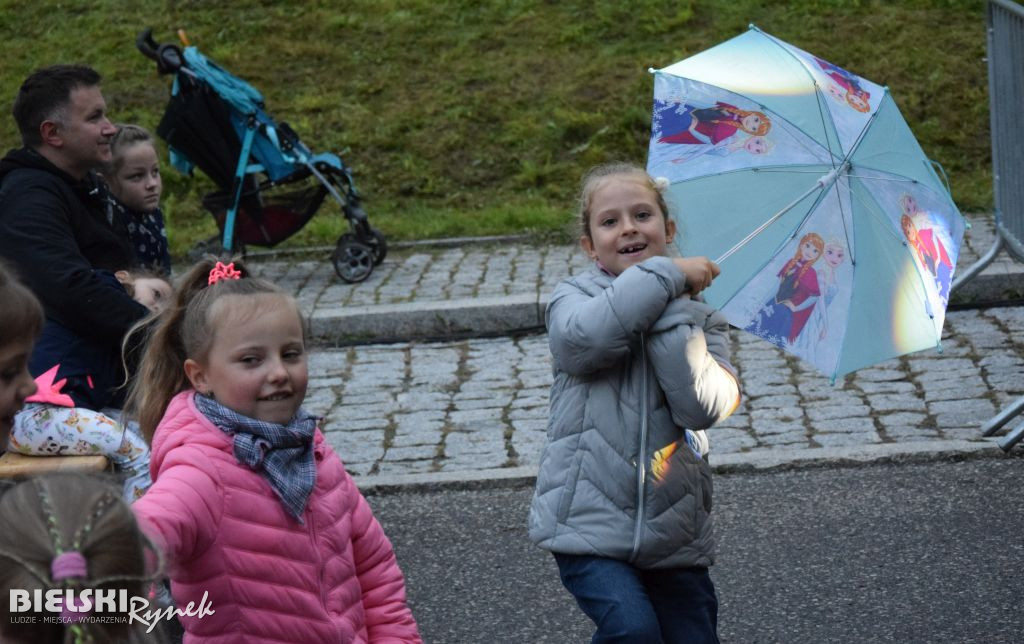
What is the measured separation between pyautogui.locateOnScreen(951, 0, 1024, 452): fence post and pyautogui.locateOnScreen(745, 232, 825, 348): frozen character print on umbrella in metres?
2.42

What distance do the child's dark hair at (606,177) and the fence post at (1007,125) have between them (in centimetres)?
275

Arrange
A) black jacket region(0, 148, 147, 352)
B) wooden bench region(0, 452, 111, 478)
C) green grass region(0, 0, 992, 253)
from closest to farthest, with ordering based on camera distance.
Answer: wooden bench region(0, 452, 111, 478) → black jacket region(0, 148, 147, 352) → green grass region(0, 0, 992, 253)

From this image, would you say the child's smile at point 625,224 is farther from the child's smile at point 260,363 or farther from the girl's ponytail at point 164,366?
the girl's ponytail at point 164,366

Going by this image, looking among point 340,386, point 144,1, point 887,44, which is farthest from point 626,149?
point 144,1

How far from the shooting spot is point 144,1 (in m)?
14.8

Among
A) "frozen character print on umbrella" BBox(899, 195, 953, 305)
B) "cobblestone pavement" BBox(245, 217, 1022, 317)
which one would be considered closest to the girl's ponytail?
"frozen character print on umbrella" BBox(899, 195, 953, 305)

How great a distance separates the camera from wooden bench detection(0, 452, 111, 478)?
3859mm

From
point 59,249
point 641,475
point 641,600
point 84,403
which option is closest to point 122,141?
point 59,249

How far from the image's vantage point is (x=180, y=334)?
3.21 meters

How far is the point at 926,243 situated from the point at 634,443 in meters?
1.16

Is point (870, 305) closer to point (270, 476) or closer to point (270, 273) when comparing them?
point (270, 476)

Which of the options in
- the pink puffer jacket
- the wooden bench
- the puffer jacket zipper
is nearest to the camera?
the pink puffer jacket

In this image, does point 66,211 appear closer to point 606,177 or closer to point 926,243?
point 606,177

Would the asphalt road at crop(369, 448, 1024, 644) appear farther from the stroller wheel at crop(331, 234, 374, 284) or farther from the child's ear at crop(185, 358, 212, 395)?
the stroller wheel at crop(331, 234, 374, 284)
